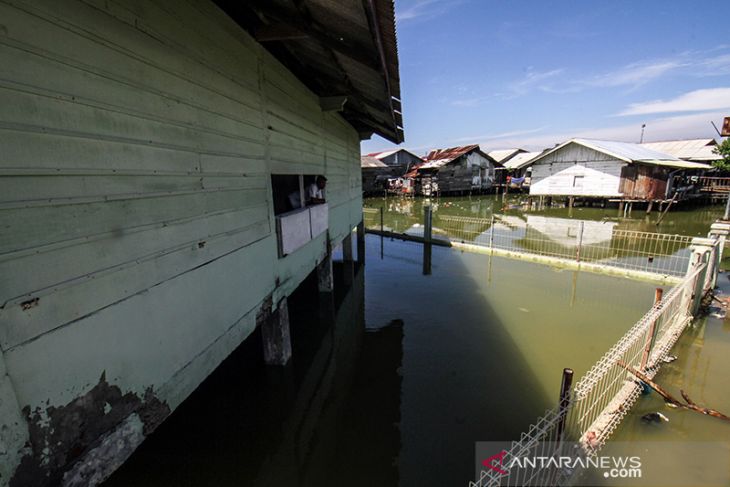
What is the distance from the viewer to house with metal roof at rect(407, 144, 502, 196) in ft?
127

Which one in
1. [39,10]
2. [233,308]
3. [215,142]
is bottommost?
[233,308]

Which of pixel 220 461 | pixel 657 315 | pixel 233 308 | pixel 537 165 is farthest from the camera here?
pixel 537 165

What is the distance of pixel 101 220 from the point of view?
2.04 meters

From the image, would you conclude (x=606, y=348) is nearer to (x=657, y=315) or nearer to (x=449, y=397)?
(x=657, y=315)

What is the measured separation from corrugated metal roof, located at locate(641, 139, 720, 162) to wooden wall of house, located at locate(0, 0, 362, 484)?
149 feet

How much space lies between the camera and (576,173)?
89.6 feet

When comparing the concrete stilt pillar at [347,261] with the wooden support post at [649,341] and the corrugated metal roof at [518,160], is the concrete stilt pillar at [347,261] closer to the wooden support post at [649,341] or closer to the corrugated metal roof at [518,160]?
the wooden support post at [649,341]

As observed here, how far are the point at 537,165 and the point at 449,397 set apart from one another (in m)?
30.0

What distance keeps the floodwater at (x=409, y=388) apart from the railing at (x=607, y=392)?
12.3 inches

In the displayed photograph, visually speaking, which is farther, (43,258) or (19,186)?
(43,258)

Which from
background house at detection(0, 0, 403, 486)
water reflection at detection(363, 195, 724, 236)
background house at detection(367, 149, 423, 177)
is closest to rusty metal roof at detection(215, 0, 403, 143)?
background house at detection(0, 0, 403, 486)

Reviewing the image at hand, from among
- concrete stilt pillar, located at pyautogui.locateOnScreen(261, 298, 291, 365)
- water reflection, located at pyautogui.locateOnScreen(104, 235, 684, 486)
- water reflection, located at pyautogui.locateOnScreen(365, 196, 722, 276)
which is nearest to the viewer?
water reflection, located at pyautogui.locateOnScreen(104, 235, 684, 486)

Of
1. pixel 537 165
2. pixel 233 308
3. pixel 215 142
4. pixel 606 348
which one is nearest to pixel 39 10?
pixel 215 142

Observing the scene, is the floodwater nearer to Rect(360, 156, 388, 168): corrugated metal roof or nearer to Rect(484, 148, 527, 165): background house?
Rect(360, 156, 388, 168): corrugated metal roof
